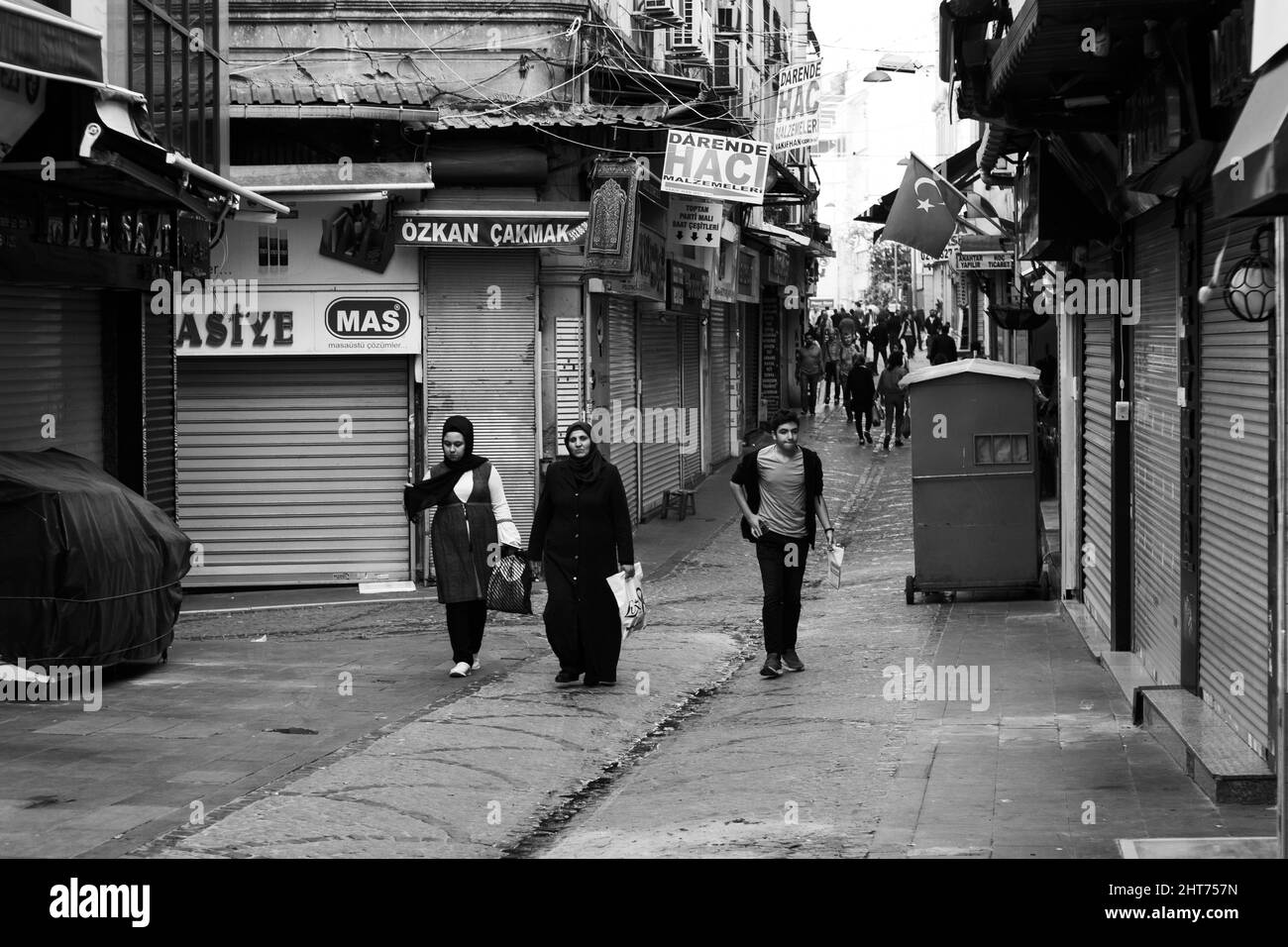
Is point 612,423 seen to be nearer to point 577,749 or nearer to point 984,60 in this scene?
point 984,60

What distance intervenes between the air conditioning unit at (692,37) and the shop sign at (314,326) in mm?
8350

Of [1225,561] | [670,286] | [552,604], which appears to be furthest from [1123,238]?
[670,286]

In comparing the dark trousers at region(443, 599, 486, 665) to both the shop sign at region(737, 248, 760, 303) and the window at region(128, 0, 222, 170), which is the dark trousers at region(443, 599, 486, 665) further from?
the shop sign at region(737, 248, 760, 303)

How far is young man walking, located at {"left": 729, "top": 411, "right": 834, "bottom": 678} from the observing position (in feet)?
36.7

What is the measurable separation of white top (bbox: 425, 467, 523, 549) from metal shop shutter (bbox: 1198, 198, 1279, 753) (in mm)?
4393

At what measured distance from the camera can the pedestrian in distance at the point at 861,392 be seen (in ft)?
96.7

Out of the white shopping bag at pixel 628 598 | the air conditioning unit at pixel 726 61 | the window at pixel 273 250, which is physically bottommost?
the white shopping bag at pixel 628 598

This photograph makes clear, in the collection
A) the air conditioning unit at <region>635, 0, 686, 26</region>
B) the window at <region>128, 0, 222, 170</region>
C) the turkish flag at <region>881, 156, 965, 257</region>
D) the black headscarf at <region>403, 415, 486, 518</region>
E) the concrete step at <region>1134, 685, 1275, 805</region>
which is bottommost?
the concrete step at <region>1134, 685, 1275, 805</region>

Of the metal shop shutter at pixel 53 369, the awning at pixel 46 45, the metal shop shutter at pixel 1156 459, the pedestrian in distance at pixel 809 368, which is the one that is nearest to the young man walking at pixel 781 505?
the metal shop shutter at pixel 1156 459

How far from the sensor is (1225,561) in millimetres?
8320

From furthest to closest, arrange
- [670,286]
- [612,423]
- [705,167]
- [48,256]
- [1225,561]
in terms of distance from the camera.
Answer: [670,286]
[612,423]
[705,167]
[48,256]
[1225,561]

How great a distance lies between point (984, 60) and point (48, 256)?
656cm

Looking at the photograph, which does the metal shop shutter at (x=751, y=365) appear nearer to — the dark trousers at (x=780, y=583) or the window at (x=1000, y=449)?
the window at (x=1000, y=449)

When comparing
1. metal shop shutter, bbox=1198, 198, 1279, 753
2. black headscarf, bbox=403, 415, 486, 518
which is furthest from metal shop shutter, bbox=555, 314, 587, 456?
metal shop shutter, bbox=1198, 198, 1279, 753
